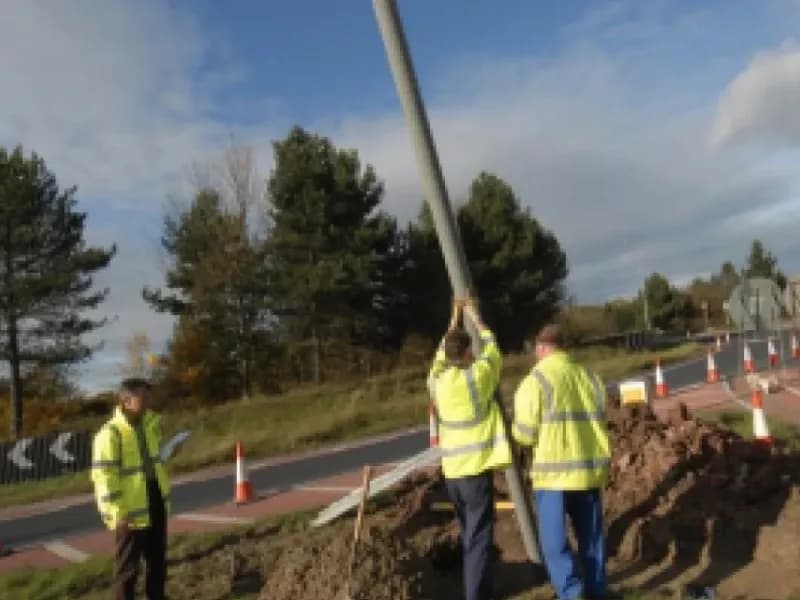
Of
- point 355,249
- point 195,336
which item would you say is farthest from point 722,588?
point 195,336

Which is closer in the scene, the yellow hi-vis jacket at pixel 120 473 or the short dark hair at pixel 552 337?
the short dark hair at pixel 552 337

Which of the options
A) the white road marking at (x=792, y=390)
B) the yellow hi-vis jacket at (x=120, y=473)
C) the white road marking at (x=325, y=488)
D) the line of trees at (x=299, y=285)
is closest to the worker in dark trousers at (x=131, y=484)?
the yellow hi-vis jacket at (x=120, y=473)

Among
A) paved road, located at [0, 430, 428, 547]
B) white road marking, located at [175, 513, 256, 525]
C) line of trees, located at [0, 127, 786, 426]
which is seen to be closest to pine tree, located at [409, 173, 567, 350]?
line of trees, located at [0, 127, 786, 426]

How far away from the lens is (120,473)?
611 cm

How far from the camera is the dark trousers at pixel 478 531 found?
5.50 m

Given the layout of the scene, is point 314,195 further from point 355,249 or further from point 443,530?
point 443,530

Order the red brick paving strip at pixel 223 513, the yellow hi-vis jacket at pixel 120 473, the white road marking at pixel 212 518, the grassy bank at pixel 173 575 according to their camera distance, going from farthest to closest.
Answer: the white road marking at pixel 212 518
the red brick paving strip at pixel 223 513
the grassy bank at pixel 173 575
the yellow hi-vis jacket at pixel 120 473

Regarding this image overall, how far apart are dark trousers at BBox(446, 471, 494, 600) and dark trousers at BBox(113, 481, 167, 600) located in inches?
86.8

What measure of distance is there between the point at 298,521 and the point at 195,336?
1240 inches

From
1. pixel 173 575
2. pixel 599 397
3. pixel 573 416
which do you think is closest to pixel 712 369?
pixel 173 575

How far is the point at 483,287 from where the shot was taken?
4422cm

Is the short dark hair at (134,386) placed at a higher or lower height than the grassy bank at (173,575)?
higher

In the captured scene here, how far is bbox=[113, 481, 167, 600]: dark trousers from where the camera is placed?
6176mm

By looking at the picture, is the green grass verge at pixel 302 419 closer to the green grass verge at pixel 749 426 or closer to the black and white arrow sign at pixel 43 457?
the black and white arrow sign at pixel 43 457
